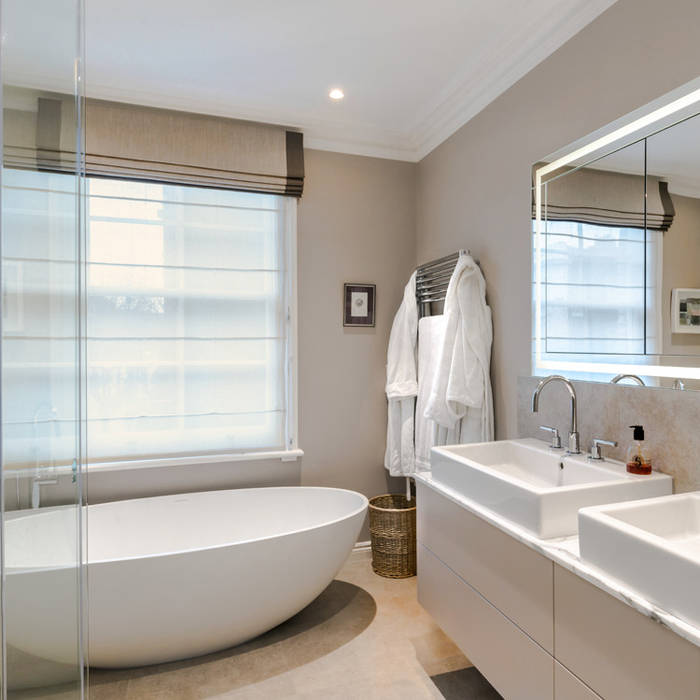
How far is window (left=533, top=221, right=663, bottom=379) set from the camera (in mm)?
1593

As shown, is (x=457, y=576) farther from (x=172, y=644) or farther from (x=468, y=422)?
(x=172, y=644)

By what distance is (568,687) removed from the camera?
3.93 ft

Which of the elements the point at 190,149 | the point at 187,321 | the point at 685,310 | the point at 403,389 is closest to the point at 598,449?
the point at 685,310

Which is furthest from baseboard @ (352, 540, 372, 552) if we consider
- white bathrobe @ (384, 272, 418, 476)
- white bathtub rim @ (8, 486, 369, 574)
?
white bathrobe @ (384, 272, 418, 476)

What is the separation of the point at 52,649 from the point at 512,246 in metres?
2.10

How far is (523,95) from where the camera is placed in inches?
83.2

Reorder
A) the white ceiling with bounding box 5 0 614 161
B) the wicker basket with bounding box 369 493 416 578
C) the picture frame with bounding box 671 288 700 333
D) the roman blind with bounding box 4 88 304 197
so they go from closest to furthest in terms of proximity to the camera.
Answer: the picture frame with bounding box 671 288 700 333
the white ceiling with bounding box 5 0 614 161
the roman blind with bounding box 4 88 304 197
the wicker basket with bounding box 369 493 416 578

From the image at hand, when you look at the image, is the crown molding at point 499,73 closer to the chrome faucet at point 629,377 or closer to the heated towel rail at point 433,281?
the heated towel rail at point 433,281

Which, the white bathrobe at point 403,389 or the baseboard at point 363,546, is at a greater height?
the white bathrobe at point 403,389

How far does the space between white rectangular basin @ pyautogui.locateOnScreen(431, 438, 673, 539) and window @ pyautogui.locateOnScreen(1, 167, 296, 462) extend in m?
1.29

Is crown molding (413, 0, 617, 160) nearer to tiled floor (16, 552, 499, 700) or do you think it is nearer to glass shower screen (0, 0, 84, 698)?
glass shower screen (0, 0, 84, 698)

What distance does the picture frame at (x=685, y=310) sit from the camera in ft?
4.71

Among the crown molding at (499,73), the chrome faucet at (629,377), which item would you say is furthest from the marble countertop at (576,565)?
the crown molding at (499,73)

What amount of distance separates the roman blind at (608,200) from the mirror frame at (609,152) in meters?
0.05
